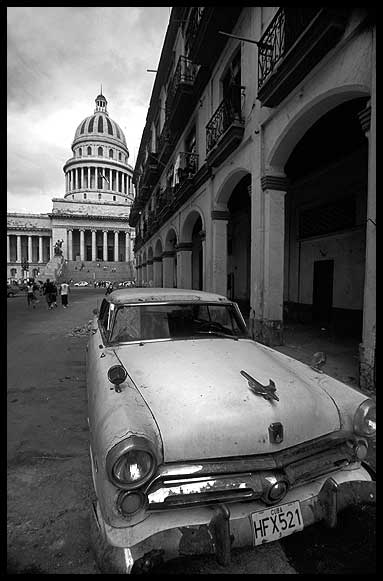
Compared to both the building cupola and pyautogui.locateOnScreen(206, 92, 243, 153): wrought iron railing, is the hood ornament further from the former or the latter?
the building cupola

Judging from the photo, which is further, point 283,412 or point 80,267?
point 80,267

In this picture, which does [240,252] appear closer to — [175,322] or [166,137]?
[166,137]

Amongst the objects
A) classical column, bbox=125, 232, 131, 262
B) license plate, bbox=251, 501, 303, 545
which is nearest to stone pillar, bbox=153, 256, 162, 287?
license plate, bbox=251, 501, 303, 545

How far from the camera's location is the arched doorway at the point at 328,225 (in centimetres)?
780

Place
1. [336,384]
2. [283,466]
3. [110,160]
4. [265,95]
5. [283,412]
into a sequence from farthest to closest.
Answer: [110,160] < [265,95] < [336,384] < [283,412] < [283,466]

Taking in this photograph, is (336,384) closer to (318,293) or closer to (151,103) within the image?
(318,293)

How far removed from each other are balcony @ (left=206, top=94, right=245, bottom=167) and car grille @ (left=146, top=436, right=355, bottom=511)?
8127 millimetres

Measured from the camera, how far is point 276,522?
164 centimetres

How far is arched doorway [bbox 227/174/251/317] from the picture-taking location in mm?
14222

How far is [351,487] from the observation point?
71.1 inches

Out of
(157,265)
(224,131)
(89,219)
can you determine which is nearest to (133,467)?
(224,131)
